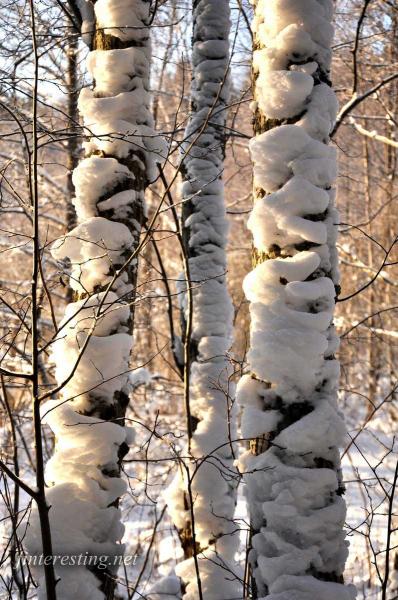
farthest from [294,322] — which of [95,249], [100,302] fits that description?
[95,249]

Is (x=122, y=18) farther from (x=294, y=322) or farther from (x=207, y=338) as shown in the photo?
(x=207, y=338)

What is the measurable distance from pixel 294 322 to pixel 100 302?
2.70 ft

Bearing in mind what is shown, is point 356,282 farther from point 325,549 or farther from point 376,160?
point 325,549

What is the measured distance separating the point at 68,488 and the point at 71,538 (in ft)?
0.68

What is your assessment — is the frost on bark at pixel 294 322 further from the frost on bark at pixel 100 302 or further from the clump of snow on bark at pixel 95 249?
the clump of snow on bark at pixel 95 249

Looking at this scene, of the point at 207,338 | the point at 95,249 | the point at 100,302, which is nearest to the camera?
the point at 100,302

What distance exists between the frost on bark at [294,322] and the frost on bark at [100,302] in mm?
626

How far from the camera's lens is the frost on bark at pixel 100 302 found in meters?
2.38

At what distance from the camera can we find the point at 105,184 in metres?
2.80

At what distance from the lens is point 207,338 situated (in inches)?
158

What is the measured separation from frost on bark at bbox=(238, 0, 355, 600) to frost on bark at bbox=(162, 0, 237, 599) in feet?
4.60

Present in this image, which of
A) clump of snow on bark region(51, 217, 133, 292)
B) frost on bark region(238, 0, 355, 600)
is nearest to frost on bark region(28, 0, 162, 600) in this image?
clump of snow on bark region(51, 217, 133, 292)

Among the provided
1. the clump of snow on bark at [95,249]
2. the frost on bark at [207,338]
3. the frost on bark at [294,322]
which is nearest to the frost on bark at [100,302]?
the clump of snow on bark at [95,249]

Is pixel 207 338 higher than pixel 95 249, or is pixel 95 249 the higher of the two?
pixel 207 338
